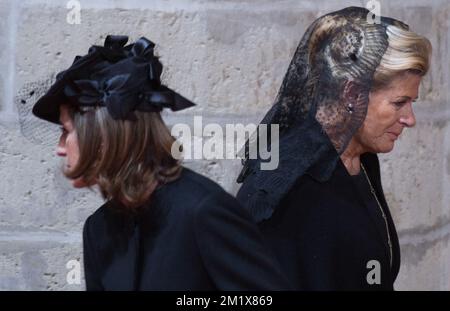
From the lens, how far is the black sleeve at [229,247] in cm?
228

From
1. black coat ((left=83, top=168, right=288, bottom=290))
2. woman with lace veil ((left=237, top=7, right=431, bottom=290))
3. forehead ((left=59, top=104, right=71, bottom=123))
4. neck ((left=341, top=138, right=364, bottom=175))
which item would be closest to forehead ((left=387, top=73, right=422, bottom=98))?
woman with lace veil ((left=237, top=7, right=431, bottom=290))

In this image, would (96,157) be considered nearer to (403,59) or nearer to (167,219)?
(167,219)

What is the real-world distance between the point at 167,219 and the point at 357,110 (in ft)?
2.18

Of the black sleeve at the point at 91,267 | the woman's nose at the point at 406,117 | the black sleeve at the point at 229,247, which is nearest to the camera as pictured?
the black sleeve at the point at 229,247

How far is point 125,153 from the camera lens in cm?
231

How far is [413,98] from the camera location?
279 cm

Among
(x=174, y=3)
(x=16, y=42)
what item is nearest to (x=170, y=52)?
(x=174, y=3)

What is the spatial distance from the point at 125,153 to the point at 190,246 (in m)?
0.23

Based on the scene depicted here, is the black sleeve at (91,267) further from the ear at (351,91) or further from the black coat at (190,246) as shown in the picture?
the ear at (351,91)

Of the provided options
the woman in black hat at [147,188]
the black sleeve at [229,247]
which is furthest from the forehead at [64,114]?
the black sleeve at [229,247]

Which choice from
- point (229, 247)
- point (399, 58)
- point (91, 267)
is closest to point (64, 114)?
point (91, 267)

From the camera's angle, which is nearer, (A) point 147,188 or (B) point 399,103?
(A) point 147,188

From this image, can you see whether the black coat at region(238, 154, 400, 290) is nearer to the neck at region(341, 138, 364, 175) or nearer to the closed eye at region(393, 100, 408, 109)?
the neck at region(341, 138, 364, 175)

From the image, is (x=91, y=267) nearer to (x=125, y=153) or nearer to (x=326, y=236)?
(x=125, y=153)
